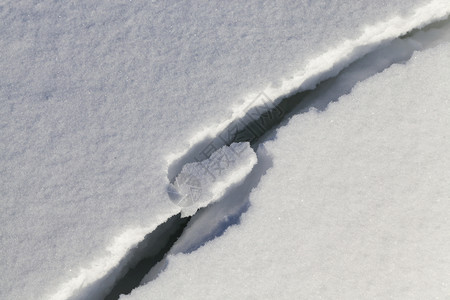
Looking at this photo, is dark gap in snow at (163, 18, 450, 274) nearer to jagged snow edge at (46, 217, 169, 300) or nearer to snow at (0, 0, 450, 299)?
snow at (0, 0, 450, 299)

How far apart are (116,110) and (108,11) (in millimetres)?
412

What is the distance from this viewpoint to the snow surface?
→ 1.51 metres

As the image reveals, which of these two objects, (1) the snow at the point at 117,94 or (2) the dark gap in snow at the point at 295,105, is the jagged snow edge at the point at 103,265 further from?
(2) the dark gap in snow at the point at 295,105

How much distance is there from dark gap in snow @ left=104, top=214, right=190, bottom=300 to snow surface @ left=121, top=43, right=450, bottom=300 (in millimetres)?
152

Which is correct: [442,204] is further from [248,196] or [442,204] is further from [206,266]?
[206,266]

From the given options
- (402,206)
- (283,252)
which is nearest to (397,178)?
(402,206)

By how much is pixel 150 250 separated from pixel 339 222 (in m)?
0.79

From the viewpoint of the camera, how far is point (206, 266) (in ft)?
4.97

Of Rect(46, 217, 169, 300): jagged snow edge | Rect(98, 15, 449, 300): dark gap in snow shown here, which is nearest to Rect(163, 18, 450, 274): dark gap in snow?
Rect(98, 15, 449, 300): dark gap in snow

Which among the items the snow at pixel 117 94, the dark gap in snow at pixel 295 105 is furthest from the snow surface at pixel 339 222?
the snow at pixel 117 94

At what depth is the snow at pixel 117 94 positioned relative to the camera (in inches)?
59.2

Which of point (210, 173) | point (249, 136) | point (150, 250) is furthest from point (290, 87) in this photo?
point (150, 250)

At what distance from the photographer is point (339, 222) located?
1.53m

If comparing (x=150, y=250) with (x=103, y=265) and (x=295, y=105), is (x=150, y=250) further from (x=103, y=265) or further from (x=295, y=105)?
(x=295, y=105)
